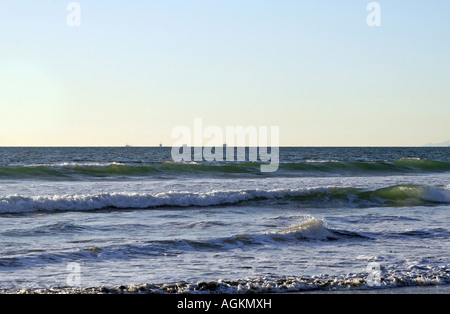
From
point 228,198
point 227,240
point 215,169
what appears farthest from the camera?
point 215,169

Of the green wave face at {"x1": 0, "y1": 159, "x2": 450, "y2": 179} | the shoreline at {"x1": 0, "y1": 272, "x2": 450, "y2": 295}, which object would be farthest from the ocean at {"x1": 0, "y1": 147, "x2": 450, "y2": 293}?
the green wave face at {"x1": 0, "y1": 159, "x2": 450, "y2": 179}

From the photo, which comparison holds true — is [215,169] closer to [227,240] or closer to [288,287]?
[227,240]

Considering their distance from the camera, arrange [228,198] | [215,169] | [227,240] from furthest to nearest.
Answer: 1. [215,169]
2. [228,198]
3. [227,240]

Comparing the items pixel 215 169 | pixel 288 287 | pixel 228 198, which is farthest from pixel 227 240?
pixel 215 169

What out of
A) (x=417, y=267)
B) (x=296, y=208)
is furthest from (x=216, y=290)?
(x=296, y=208)

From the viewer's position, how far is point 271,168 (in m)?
40.9

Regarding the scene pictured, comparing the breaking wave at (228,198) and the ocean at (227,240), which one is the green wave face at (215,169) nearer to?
the ocean at (227,240)

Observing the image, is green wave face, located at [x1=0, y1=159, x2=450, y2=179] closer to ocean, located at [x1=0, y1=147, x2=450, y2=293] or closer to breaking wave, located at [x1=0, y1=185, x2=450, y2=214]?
ocean, located at [x1=0, y1=147, x2=450, y2=293]

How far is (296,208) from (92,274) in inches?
457

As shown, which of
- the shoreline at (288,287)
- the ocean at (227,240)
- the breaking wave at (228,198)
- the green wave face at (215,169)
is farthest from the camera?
the green wave face at (215,169)

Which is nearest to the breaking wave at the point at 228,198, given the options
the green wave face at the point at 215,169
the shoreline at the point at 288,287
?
the shoreline at the point at 288,287

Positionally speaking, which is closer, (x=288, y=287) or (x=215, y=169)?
(x=288, y=287)

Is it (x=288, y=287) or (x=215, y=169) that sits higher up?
(x=215, y=169)
